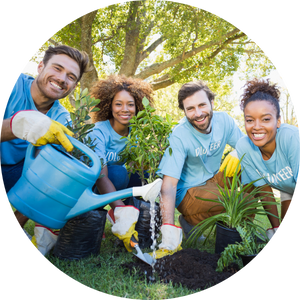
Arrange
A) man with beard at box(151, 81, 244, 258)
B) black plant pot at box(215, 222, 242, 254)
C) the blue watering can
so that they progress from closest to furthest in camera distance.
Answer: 1. the blue watering can
2. black plant pot at box(215, 222, 242, 254)
3. man with beard at box(151, 81, 244, 258)

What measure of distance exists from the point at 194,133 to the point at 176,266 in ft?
3.33

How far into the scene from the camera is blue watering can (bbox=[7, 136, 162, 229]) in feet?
4.14

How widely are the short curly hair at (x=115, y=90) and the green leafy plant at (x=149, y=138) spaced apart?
0.31 meters

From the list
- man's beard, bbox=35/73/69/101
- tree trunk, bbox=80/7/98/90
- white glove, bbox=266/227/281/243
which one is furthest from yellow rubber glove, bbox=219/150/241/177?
man's beard, bbox=35/73/69/101

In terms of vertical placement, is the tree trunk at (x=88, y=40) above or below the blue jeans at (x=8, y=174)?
above

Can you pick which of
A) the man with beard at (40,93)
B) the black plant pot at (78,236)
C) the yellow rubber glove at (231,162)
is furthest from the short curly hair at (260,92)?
the black plant pot at (78,236)

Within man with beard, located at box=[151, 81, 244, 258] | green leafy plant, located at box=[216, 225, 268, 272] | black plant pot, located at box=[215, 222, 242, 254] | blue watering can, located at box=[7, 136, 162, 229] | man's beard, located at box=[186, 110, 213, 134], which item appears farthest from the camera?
man's beard, located at box=[186, 110, 213, 134]

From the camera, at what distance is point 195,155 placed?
202 centimetres

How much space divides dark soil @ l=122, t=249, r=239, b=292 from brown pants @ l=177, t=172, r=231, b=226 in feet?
1.71

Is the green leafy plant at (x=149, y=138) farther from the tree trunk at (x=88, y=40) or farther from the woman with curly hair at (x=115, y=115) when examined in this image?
the tree trunk at (x=88, y=40)

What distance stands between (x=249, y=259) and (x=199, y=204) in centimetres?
66

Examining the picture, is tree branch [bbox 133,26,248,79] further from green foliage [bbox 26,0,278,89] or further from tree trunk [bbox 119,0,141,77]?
tree trunk [bbox 119,0,141,77]

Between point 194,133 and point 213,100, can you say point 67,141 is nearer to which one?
point 194,133

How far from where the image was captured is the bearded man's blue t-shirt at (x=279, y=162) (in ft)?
5.32
